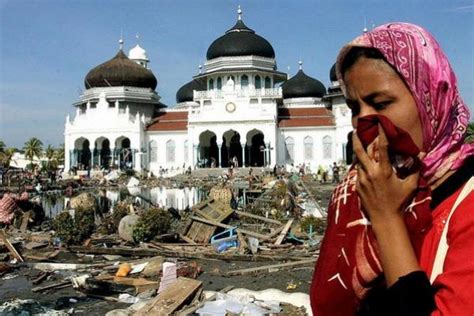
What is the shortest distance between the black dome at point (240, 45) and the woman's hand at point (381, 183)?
4532 centimetres

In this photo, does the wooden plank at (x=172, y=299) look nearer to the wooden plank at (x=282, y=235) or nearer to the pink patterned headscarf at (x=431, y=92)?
the wooden plank at (x=282, y=235)

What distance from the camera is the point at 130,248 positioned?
10969mm

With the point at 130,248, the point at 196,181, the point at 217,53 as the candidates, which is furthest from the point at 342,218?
the point at 217,53

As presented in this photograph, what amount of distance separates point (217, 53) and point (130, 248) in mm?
37131

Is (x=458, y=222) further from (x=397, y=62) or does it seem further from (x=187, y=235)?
(x=187, y=235)

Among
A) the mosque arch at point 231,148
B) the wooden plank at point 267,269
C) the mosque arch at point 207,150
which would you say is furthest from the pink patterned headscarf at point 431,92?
the mosque arch at point 231,148

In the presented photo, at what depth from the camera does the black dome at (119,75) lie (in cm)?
4831

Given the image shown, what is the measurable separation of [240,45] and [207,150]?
1010 cm

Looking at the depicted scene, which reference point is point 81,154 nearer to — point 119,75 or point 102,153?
point 102,153

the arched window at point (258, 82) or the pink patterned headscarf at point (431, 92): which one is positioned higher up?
the arched window at point (258, 82)

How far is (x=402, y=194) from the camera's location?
114cm

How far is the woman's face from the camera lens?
4.10 ft

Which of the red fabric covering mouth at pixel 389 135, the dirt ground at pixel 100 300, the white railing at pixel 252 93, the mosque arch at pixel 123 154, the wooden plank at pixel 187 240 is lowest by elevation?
the dirt ground at pixel 100 300

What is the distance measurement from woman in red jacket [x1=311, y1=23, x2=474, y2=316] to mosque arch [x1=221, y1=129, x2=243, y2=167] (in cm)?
4389
